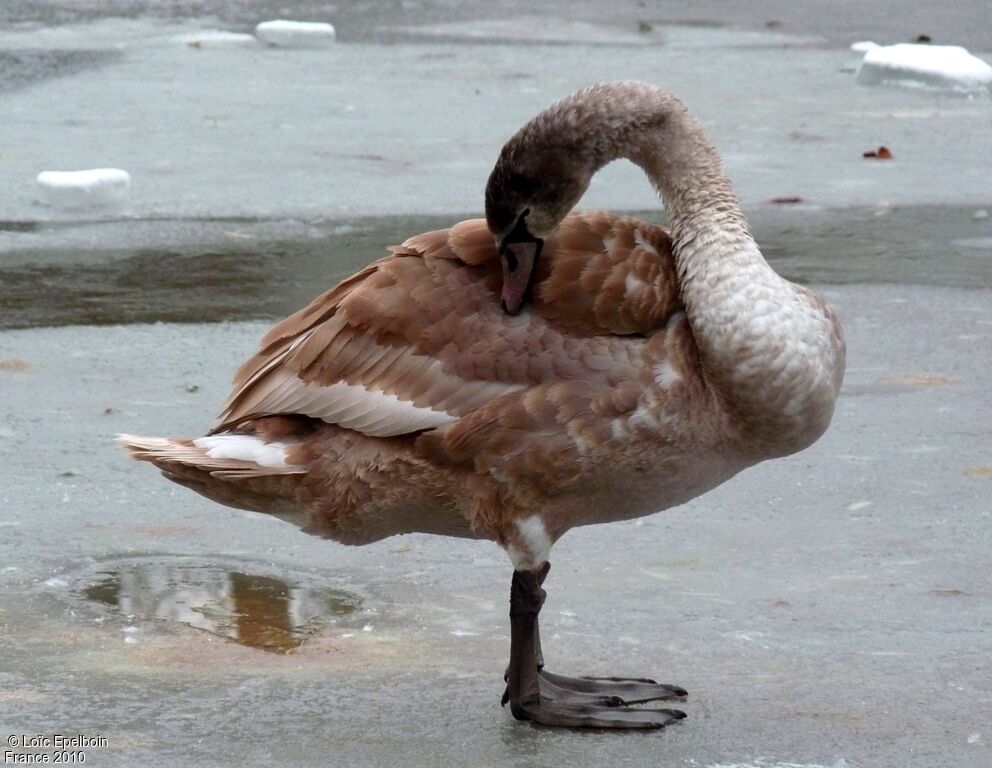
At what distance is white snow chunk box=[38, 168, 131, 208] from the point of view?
341 inches

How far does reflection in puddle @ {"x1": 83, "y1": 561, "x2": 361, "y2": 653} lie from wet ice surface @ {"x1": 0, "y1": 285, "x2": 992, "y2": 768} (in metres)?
0.05

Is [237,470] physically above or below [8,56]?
above

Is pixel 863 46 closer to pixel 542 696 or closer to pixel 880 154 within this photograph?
pixel 880 154

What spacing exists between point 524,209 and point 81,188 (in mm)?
5245

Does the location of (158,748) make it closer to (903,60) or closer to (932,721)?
(932,721)

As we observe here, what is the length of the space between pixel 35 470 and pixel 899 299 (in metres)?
3.54

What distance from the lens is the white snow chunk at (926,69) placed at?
11.8 metres

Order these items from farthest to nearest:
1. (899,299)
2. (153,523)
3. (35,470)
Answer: (899,299) → (35,470) → (153,523)

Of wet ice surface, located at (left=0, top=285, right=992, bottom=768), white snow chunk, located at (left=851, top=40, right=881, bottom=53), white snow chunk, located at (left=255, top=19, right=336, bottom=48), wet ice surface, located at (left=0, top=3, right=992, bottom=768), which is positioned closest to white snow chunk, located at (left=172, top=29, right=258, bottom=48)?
white snow chunk, located at (left=255, top=19, right=336, bottom=48)

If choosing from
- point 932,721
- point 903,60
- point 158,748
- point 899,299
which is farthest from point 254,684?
point 903,60

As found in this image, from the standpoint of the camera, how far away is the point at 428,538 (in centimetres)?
491

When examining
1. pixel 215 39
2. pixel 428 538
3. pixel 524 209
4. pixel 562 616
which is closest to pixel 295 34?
pixel 215 39

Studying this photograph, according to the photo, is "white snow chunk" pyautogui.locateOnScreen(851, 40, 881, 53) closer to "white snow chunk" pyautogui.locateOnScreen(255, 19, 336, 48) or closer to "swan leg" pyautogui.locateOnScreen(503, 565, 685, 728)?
"white snow chunk" pyautogui.locateOnScreen(255, 19, 336, 48)

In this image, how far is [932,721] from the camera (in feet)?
12.5
